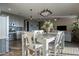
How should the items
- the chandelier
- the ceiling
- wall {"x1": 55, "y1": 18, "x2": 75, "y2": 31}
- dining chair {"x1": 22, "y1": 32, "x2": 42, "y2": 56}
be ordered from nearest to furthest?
1. the ceiling
2. the chandelier
3. wall {"x1": 55, "y1": 18, "x2": 75, "y2": 31}
4. dining chair {"x1": 22, "y1": 32, "x2": 42, "y2": 56}

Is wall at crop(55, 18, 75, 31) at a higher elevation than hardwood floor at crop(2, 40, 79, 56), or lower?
higher

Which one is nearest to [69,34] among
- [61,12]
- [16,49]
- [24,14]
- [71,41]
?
[71,41]

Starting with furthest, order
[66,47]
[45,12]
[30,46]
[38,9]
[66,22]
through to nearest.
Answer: [30,46], [66,47], [66,22], [45,12], [38,9]

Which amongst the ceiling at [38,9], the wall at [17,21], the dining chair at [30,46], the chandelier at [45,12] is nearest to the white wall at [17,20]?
the wall at [17,21]

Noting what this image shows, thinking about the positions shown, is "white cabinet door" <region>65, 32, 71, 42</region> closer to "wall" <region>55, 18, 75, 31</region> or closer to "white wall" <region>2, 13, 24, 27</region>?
"wall" <region>55, 18, 75, 31</region>

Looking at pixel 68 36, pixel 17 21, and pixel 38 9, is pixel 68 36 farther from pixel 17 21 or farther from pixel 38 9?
pixel 17 21

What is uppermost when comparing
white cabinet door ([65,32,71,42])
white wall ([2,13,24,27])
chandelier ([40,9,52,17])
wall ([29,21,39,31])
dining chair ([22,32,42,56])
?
chandelier ([40,9,52,17])

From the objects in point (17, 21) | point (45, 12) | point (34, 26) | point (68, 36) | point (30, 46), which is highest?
point (45, 12)

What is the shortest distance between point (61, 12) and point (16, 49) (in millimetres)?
1164

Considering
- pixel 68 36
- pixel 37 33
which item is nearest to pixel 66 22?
pixel 68 36

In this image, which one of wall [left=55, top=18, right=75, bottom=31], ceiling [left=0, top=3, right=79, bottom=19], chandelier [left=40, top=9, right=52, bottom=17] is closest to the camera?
ceiling [left=0, top=3, right=79, bottom=19]

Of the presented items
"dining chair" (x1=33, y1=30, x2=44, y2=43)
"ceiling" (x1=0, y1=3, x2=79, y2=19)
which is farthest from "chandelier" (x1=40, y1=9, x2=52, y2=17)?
"dining chair" (x1=33, y1=30, x2=44, y2=43)

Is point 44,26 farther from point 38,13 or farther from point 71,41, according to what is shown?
point 71,41

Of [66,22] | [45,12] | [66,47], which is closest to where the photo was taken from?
[45,12]
